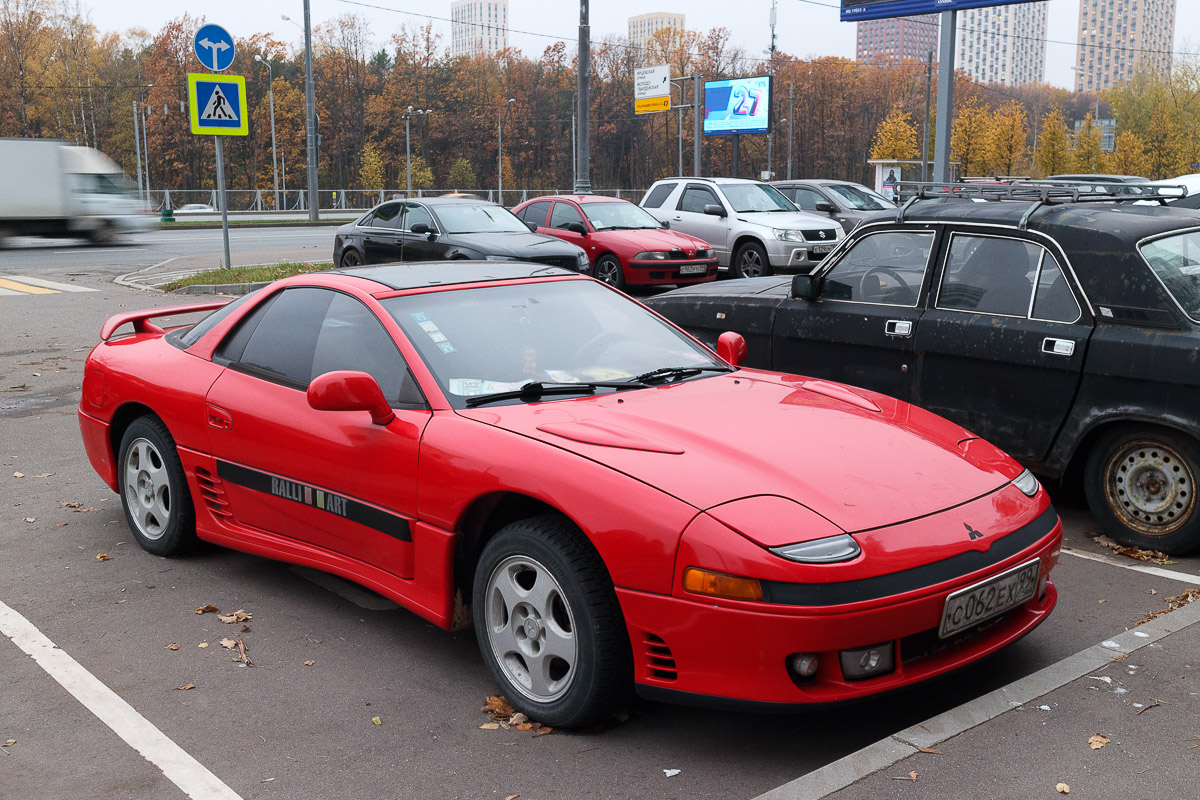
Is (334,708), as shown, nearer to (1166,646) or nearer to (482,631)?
(482,631)

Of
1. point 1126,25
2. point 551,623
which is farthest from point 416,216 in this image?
point 1126,25

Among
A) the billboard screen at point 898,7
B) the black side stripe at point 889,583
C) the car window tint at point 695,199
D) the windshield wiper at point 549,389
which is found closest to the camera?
the black side stripe at point 889,583

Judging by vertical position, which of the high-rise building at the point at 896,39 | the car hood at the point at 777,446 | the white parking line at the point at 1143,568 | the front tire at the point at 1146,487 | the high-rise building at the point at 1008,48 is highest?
the high-rise building at the point at 1008,48

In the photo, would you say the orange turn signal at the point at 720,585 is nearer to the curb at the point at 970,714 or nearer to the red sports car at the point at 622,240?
the curb at the point at 970,714

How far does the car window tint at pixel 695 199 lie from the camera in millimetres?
17719

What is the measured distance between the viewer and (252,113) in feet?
299

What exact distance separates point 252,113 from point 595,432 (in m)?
95.2

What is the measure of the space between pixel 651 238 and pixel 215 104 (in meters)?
6.19

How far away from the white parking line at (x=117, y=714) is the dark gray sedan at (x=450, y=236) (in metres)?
9.98

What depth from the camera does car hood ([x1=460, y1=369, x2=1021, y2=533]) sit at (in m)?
3.29

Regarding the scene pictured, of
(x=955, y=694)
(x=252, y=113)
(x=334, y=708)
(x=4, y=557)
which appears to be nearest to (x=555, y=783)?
(x=334, y=708)

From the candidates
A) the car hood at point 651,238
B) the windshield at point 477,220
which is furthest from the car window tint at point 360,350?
the car hood at point 651,238

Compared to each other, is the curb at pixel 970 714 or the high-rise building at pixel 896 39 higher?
the high-rise building at pixel 896 39

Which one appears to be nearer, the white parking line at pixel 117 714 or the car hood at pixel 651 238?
the white parking line at pixel 117 714
